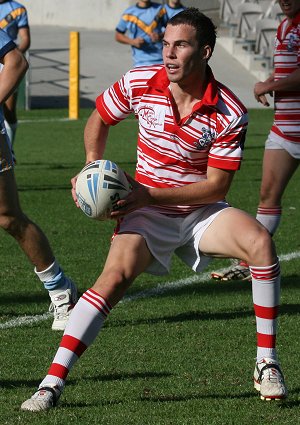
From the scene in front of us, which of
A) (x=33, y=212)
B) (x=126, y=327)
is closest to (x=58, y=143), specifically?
(x=33, y=212)

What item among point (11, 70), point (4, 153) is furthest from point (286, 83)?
point (4, 153)

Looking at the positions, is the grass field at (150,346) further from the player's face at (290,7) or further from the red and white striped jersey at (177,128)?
the player's face at (290,7)

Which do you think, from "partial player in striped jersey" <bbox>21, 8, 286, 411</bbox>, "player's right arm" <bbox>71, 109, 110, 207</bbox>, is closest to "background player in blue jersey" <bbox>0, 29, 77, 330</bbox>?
"player's right arm" <bbox>71, 109, 110, 207</bbox>

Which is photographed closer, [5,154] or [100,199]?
[100,199]

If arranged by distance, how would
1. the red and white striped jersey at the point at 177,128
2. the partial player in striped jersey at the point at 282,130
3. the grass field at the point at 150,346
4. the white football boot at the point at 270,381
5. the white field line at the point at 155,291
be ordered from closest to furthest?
1. the grass field at the point at 150,346
2. the white football boot at the point at 270,381
3. the red and white striped jersey at the point at 177,128
4. the white field line at the point at 155,291
5. the partial player in striped jersey at the point at 282,130

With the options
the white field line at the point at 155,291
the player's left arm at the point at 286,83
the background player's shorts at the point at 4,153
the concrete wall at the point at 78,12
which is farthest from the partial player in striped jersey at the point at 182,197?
the concrete wall at the point at 78,12

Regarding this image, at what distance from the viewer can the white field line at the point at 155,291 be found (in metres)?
6.94

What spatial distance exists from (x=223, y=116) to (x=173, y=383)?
A: 4.45 ft

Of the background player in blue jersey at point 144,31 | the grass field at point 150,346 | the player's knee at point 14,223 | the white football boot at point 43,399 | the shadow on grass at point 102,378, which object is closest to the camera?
the white football boot at point 43,399

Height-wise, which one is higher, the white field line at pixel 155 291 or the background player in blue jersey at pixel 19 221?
the background player in blue jersey at pixel 19 221

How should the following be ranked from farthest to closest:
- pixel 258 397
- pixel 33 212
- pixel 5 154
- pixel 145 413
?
1. pixel 33 212
2. pixel 5 154
3. pixel 258 397
4. pixel 145 413

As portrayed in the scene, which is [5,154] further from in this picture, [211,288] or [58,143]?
[58,143]

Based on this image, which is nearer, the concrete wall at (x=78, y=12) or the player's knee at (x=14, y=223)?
the player's knee at (x=14, y=223)

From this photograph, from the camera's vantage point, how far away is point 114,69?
2920 cm
